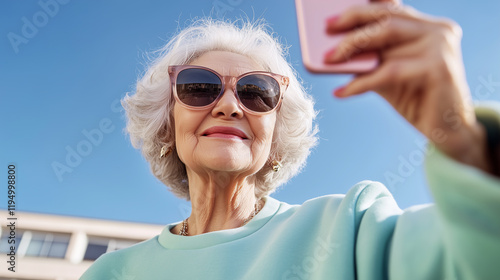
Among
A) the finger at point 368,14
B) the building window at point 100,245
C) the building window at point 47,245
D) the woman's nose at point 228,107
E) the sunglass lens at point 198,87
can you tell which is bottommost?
the building window at point 100,245

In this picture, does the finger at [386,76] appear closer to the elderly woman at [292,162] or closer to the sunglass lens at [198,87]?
the elderly woman at [292,162]

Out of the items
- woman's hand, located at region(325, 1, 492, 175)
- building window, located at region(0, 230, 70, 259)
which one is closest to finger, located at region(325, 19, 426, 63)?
woman's hand, located at region(325, 1, 492, 175)

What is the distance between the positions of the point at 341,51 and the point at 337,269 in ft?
2.58

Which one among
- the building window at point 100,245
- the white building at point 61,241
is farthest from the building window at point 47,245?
the building window at point 100,245

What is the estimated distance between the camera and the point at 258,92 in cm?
202

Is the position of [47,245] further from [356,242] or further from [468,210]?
[468,210]

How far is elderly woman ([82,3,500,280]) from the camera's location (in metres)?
0.58

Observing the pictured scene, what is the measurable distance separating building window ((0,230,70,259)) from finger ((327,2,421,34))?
28.1m

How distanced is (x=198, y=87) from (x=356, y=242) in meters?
1.29

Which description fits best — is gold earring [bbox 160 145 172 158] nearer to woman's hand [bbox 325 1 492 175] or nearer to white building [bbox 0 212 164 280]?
woman's hand [bbox 325 1 492 175]

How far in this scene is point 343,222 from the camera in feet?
3.92

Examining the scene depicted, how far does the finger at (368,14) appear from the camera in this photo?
1.97 feet

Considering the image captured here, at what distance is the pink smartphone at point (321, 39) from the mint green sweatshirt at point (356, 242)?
0.68ft

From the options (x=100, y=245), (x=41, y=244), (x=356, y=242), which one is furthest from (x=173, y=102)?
(x=41, y=244)
